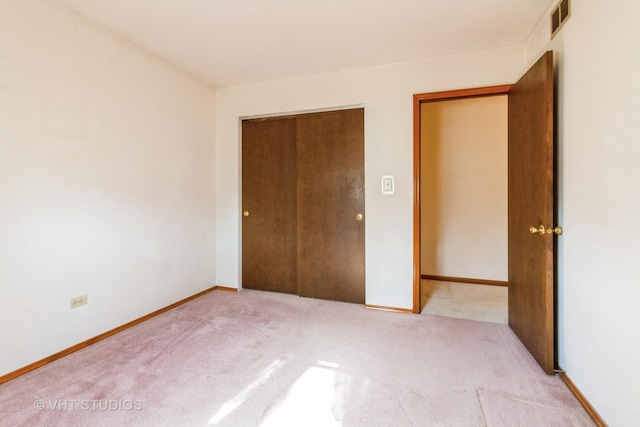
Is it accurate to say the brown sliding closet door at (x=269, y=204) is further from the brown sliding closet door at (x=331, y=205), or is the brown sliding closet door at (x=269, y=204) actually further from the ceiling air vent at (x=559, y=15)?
the ceiling air vent at (x=559, y=15)

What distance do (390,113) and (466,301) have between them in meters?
2.30

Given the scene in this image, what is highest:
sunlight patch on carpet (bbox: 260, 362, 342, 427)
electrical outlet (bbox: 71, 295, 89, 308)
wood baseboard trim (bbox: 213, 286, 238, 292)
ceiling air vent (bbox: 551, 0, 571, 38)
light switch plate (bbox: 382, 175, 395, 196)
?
ceiling air vent (bbox: 551, 0, 571, 38)

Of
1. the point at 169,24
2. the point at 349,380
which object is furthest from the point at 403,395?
the point at 169,24

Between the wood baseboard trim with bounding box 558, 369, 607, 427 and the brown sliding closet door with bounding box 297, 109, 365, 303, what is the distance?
1.79 m

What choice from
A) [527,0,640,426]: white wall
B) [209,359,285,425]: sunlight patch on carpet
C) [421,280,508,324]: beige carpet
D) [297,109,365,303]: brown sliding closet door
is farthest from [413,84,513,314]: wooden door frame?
[209,359,285,425]: sunlight patch on carpet

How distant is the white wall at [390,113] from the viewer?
2.86m

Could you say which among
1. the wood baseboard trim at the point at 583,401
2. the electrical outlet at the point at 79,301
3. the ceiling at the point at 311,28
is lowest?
the wood baseboard trim at the point at 583,401

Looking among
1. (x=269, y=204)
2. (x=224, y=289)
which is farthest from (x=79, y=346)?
(x=269, y=204)

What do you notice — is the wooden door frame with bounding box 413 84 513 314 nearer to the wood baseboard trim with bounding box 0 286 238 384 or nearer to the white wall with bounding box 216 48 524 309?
the white wall with bounding box 216 48 524 309

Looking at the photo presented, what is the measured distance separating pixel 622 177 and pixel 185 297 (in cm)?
374

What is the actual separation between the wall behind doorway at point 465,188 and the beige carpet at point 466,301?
0.99 ft

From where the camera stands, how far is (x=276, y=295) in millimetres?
3637

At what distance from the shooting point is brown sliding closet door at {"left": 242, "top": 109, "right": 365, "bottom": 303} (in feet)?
10.8

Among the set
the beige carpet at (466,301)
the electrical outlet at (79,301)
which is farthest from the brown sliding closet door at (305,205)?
the electrical outlet at (79,301)
